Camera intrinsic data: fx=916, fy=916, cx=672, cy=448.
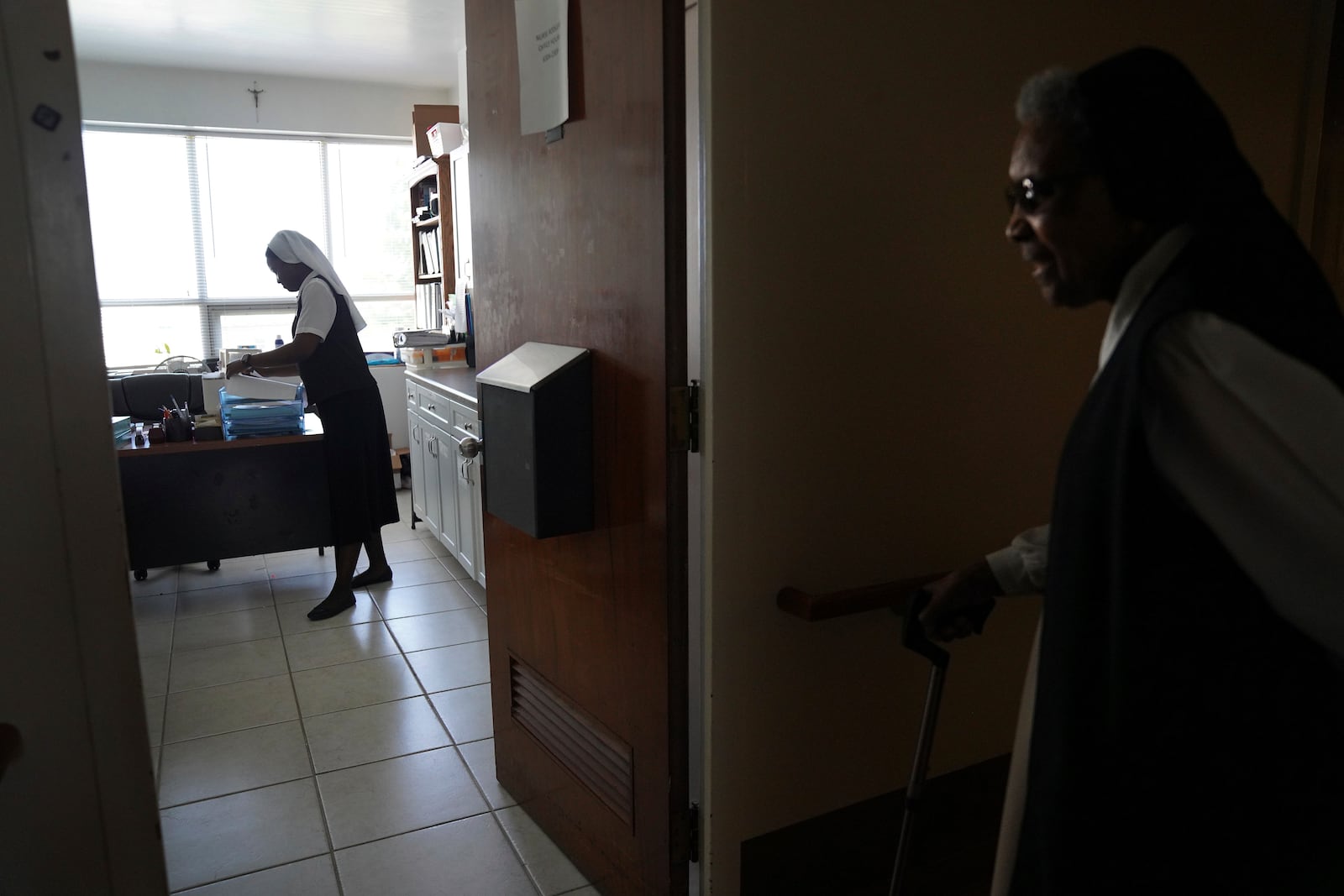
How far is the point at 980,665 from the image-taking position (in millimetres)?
2053

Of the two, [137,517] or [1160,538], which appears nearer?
[1160,538]

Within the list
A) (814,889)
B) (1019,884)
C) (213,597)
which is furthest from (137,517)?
(1019,884)

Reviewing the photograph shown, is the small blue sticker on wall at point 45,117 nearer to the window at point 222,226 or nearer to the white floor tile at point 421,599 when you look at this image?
the white floor tile at point 421,599

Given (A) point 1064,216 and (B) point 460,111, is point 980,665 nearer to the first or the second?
(A) point 1064,216

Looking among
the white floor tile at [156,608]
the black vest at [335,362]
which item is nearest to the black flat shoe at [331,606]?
the white floor tile at [156,608]

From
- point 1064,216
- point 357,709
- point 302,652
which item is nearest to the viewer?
point 1064,216

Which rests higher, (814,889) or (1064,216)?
(1064,216)

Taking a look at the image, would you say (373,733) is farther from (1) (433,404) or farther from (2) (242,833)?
(1) (433,404)

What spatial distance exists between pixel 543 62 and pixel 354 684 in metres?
2.30

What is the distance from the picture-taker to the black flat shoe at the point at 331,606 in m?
3.94

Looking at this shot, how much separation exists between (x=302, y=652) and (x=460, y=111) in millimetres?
3969

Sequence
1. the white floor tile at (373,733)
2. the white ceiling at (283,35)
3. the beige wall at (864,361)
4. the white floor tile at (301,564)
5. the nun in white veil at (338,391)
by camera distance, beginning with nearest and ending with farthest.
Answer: the beige wall at (864,361) → the white floor tile at (373,733) → the nun in white veil at (338,391) → the white floor tile at (301,564) → the white ceiling at (283,35)

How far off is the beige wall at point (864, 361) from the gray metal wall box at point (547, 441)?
36 cm

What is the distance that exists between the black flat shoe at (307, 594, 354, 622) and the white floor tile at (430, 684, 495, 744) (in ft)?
3.35
